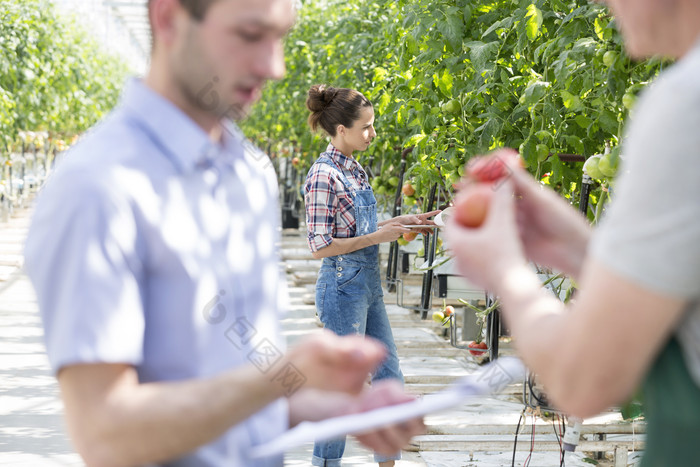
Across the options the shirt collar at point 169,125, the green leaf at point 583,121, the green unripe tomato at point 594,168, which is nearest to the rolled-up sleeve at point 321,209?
the green leaf at point 583,121

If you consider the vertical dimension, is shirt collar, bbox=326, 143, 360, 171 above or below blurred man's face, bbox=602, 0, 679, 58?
above

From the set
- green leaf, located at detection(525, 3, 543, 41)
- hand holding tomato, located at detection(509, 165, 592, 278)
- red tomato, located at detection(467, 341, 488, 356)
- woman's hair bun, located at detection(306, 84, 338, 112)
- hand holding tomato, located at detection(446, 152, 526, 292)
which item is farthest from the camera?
red tomato, located at detection(467, 341, 488, 356)

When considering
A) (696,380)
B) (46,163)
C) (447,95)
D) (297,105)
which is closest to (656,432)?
(696,380)

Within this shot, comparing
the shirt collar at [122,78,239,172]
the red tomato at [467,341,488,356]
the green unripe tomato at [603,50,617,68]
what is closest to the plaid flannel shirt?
the red tomato at [467,341,488,356]

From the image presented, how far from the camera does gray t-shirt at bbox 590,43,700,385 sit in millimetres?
711

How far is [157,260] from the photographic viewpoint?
859mm

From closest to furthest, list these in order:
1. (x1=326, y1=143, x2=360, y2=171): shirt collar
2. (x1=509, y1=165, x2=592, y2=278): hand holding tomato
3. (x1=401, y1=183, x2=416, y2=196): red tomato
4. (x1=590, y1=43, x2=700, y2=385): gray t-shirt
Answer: (x1=590, y1=43, x2=700, y2=385): gray t-shirt → (x1=509, y1=165, x2=592, y2=278): hand holding tomato → (x1=326, y1=143, x2=360, y2=171): shirt collar → (x1=401, y1=183, x2=416, y2=196): red tomato

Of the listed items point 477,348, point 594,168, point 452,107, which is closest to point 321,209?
point 452,107

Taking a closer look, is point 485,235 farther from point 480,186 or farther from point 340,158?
point 340,158

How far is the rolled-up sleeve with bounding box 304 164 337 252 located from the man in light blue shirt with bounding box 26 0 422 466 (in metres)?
2.27

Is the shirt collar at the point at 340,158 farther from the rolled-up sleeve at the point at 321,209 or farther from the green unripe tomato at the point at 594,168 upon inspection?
the green unripe tomato at the point at 594,168

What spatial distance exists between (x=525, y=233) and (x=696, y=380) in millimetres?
261

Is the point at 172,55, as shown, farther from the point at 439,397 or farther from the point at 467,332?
the point at 467,332

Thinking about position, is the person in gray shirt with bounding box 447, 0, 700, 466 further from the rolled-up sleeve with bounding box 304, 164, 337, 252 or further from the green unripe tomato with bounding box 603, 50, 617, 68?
the rolled-up sleeve with bounding box 304, 164, 337, 252
